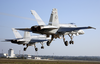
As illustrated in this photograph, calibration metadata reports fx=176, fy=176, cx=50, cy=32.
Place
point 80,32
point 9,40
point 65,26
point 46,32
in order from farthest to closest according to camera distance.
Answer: point 9,40, point 80,32, point 65,26, point 46,32

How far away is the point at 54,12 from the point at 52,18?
5.07ft

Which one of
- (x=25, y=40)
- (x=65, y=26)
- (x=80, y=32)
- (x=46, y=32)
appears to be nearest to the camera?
(x=46, y=32)

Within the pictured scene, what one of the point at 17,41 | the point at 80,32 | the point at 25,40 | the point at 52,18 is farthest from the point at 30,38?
the point at 52,18

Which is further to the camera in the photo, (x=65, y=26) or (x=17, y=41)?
(x=17, y=41)

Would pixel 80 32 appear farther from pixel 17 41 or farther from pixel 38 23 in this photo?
pixel 17 41

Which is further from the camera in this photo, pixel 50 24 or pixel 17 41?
pixel 17 41

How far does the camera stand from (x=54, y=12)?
1645 inches

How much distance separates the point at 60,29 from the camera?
137 ft

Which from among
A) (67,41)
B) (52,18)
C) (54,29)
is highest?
(52,18)

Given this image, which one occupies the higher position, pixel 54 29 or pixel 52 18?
pixel 52 18

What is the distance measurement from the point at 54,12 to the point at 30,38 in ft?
119

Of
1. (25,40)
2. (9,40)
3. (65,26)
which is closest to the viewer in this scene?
(65,26)

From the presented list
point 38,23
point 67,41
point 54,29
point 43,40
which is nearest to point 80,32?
point 67,41

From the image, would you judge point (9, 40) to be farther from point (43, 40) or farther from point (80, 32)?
point (80, 32)
